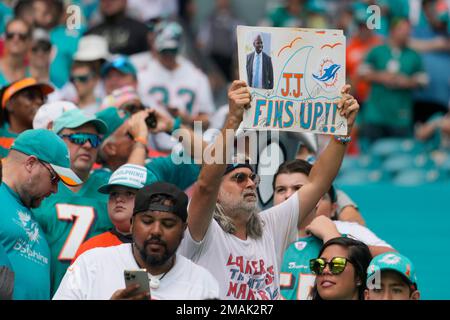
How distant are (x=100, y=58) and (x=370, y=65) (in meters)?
4.43

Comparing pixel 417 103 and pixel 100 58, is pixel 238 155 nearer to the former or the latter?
pixel 100 58

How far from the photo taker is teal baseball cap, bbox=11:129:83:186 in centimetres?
696

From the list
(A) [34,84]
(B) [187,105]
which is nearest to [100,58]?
(B) [187,105]

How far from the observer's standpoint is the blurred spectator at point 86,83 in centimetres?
1091

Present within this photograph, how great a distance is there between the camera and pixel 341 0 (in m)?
17.1

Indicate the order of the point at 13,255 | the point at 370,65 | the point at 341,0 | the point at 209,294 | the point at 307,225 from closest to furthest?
the point at 209,294 < the point at 13,255 < the point at 307,225 < the point at 370,65 < the point at 341,0

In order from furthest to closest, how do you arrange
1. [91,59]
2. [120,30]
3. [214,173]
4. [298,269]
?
[120,30], [91,59], [298,269], [214,173]

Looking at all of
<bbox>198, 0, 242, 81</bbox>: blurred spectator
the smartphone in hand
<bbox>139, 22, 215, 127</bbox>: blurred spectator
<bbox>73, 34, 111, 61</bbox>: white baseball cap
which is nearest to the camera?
<bbox>73, 34, 111, 61</bbox>: white baseball cap

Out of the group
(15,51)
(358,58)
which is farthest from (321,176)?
(358,58)

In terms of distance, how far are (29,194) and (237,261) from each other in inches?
48.0

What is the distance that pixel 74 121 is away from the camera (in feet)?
26.5

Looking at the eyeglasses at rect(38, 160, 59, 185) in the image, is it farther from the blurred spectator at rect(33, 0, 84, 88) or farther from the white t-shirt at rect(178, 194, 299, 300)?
the blurred spectator at rect(33, 0, 84, 88)

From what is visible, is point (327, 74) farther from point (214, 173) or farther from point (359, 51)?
point (359, 51)

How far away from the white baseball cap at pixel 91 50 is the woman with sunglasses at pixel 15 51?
0.64 m
